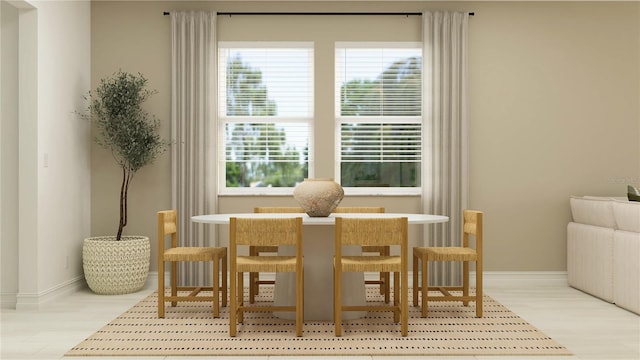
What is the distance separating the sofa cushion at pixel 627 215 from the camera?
4.75 metres

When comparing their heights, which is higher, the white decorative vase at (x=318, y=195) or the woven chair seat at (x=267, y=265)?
the white decorative vase at (x=318, y=195)

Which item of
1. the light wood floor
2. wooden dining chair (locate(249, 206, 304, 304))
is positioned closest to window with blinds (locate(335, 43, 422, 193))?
wooden dining chair (locate(249, 206, 304, 304))

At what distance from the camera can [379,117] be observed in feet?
20.4

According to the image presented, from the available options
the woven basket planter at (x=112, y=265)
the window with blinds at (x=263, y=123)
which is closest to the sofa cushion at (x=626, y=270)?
the window with blinds at (x=263, y=123)

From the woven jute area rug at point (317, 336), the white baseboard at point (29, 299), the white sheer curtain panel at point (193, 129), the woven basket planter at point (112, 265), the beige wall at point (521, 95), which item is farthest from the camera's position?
the beige wall at point (521, 95)

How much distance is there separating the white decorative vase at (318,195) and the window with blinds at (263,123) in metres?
1.69

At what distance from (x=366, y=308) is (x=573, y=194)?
10.2 ft

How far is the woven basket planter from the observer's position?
5.51 m

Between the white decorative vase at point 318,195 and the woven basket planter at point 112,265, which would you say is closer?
the white decorative vase at point 318,195

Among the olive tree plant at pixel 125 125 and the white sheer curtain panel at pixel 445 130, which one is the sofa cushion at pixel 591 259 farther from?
the olive tree plant at pixel 125 125

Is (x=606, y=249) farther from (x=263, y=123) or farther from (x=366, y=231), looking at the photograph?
(x=263, y=123)

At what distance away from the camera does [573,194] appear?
241 inches

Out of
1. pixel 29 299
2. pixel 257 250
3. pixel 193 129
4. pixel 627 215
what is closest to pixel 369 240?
pixel 257 250

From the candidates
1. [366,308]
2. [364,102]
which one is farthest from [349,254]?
[364,102]
